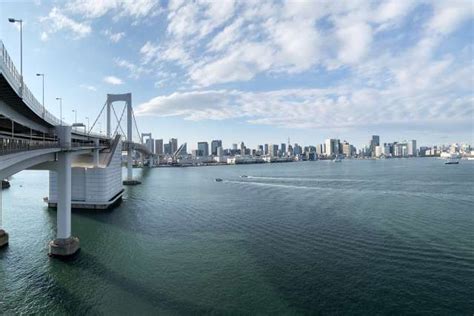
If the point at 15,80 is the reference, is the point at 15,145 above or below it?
below

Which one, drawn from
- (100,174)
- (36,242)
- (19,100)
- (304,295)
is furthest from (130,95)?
(304,295)

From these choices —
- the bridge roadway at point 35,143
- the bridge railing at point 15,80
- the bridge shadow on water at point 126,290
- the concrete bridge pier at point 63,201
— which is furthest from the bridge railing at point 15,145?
the bridge shadow on water at point 126,290

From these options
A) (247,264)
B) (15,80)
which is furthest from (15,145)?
(247,264)

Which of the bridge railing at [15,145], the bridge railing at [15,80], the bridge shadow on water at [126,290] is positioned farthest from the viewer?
the bridge shadow on water at [126,290]

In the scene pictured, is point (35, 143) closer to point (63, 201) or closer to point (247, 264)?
point (63, 201)

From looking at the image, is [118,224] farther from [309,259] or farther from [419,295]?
[419,295]

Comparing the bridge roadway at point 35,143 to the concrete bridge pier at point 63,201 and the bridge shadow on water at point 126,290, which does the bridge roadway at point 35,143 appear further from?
the bridge shadow on water at point 126,290
